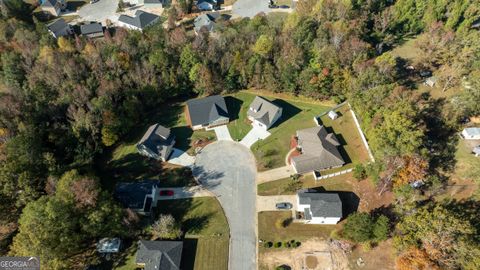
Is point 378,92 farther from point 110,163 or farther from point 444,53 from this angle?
point 110,163

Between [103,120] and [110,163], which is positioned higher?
[103,120]

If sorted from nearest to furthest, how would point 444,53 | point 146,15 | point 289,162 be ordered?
point 289,162
point 444,53
point 146,15

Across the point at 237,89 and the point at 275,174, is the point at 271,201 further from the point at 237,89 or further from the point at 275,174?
the point at 237,89

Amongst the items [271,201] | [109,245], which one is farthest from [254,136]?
[109,245]

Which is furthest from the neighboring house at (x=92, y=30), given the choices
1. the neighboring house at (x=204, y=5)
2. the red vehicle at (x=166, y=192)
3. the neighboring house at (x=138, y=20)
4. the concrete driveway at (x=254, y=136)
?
the red vehicle at (x=166, y=192)

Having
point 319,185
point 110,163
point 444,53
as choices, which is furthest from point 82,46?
point 444,53

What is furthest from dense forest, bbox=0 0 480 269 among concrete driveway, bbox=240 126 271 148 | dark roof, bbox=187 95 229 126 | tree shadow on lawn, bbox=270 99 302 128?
concrete driveway, bbox=240 126 271 148

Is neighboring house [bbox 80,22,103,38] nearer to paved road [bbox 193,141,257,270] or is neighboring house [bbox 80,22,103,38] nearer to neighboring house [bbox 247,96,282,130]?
neighboring house [bbox 247,96,282,130]
